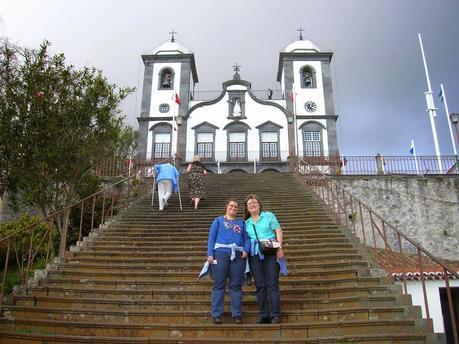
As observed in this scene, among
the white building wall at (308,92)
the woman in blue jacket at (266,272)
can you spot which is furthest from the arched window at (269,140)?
the woman in blue jacket at (266,272)

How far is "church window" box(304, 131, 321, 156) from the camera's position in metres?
25.5

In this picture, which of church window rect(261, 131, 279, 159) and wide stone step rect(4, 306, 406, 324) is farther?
church window rect(261, 131, 279, 159)

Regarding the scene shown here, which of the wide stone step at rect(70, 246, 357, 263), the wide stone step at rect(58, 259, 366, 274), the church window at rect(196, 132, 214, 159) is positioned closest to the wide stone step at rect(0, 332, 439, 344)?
the wide stone step at rect(58, 259, 366, 274)

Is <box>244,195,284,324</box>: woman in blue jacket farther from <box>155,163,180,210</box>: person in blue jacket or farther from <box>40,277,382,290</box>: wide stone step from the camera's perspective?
<box>155,163,180,210</box>: person in blue jacket

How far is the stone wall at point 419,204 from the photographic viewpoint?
53.0 ft

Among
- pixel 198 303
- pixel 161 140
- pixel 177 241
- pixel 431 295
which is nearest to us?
pixel 198 303

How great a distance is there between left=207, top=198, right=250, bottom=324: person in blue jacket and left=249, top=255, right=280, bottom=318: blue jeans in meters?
0.18

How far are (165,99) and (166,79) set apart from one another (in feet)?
5.68

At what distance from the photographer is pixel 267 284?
4.95 metres

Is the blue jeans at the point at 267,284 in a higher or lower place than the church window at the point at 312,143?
lower

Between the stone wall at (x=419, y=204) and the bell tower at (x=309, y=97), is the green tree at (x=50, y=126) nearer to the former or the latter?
the stone wall at (x=419, y=204)

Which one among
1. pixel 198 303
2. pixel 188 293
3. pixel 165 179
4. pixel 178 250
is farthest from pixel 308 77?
pixel 198 303

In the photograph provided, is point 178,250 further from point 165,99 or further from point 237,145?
point 165,99

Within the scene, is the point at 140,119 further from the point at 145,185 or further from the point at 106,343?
the point at 106,343
